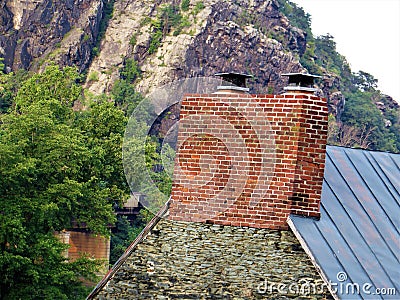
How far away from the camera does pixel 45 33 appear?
Answer: 2982 inches

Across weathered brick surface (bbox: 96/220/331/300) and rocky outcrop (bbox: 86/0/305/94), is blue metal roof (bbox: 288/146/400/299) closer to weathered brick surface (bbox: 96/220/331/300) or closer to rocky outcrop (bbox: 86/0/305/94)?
weathered brick surface (bbox: 96/220/331/300)

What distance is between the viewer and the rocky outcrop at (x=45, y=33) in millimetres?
74000

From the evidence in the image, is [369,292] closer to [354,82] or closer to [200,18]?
[200,18]

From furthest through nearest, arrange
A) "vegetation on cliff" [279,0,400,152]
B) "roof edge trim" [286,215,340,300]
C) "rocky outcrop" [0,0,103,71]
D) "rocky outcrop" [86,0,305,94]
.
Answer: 1. "vegetation on cliff" [279,0,400,152]
2. "rocky outcrop" [86,0,305,94]
3. "rocky outcrop" [0,0,103,71]
4. "roof edge trim" [286,215,340,300]

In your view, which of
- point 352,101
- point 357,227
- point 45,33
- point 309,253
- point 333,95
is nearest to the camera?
point 309,253

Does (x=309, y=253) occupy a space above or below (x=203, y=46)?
below

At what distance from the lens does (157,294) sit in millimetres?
7961

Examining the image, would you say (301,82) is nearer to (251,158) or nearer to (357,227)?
(251,158)

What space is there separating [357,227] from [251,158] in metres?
1.29

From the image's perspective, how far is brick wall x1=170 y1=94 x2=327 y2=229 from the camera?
316 inches

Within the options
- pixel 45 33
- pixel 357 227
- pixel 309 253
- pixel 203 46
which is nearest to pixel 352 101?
pixel 203 46

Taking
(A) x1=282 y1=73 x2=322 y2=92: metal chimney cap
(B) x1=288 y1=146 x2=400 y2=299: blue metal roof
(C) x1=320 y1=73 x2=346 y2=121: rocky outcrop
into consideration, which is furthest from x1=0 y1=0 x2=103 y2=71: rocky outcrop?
(A) x1=282 y1=73 x2=322 y2=92: metal chimney cap

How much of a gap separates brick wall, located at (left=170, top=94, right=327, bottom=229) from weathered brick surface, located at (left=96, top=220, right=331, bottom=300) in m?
0.18

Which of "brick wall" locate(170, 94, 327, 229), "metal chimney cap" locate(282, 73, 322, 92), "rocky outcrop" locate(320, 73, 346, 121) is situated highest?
"rocky outcrop" locate(320, 73, 346, 121)
